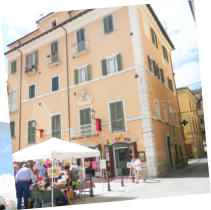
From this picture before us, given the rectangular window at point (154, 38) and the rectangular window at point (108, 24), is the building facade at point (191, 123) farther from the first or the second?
the rectangular window at point (108, 24)

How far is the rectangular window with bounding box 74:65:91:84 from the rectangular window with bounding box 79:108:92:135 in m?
1.56

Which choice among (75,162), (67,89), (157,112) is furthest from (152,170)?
(67,89)

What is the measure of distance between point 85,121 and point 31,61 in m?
4.99

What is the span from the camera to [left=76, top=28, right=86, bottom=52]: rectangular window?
38.7 feet

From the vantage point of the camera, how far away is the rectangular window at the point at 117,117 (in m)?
10.2

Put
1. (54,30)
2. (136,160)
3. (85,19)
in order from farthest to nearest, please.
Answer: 1. (54,30)
2. (85,19)
3. (136,160)

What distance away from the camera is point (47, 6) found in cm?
696

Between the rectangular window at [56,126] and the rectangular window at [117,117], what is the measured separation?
9.71 feet

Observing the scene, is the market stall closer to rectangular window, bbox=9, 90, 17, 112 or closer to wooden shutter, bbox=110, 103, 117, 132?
wooden shutter, bbox=110, 103, 117, 132

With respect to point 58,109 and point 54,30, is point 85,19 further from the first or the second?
point 58,109

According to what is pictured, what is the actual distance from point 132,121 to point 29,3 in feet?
19.2

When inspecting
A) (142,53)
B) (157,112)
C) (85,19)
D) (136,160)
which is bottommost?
(136,160)

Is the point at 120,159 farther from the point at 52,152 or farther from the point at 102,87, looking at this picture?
the point at 52,152

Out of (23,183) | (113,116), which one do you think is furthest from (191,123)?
(23,183)
